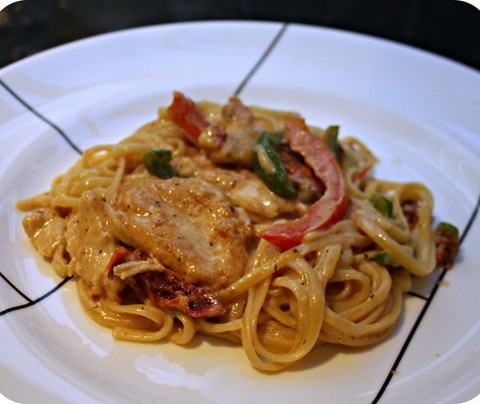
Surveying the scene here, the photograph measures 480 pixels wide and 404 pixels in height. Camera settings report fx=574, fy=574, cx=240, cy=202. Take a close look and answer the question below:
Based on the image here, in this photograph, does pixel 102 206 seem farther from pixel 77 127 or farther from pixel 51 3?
pixel 51 3

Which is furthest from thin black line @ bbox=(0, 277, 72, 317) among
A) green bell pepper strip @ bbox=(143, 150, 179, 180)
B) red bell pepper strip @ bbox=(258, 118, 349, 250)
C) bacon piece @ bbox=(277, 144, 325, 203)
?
bacon piece @ bbox=(277, 144, 325, 203)

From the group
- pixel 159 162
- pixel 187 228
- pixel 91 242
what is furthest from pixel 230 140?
pixel 91 242

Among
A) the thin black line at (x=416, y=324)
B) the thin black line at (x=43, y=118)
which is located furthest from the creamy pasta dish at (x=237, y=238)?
the thin black line at (x=43, y=118)

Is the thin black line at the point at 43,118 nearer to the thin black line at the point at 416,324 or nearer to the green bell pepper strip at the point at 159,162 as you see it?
the green bell pepper strip at the point at 159,162

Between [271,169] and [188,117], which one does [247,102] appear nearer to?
[188,117]

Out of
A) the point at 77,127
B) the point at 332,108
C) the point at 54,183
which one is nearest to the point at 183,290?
the point at 54,183

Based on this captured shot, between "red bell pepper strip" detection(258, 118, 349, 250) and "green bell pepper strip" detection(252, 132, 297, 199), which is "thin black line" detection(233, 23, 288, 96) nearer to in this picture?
"red bell pepper strip" detection(258, 118, 349, 250)
